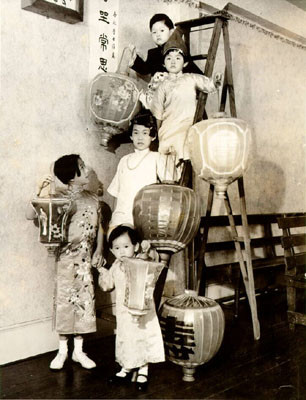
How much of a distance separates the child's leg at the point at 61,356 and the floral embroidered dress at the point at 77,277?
0.06m

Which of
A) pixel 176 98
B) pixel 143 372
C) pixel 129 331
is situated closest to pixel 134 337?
pixel 129 331

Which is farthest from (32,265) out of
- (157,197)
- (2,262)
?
(157,197)

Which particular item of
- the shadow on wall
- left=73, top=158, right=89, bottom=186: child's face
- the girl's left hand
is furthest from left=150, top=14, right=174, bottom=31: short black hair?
the shadow on wall

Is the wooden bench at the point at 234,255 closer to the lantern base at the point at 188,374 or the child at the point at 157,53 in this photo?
the lantern base at the point at 188,374

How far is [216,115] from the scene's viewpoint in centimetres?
292

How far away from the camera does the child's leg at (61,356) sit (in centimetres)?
279

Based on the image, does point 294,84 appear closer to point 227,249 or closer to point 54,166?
point 227,249

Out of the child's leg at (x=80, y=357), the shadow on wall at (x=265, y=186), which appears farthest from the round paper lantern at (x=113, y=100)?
the shadow on wall at (x=265, y=186)

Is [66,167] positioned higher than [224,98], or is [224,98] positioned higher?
[224,98]

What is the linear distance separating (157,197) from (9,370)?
131cm

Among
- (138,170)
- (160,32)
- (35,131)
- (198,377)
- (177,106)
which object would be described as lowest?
(198,377)

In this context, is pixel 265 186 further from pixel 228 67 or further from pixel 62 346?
pixel 62 346

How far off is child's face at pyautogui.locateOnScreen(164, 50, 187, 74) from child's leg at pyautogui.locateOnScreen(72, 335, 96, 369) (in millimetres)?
1788

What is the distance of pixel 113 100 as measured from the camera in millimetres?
3033
